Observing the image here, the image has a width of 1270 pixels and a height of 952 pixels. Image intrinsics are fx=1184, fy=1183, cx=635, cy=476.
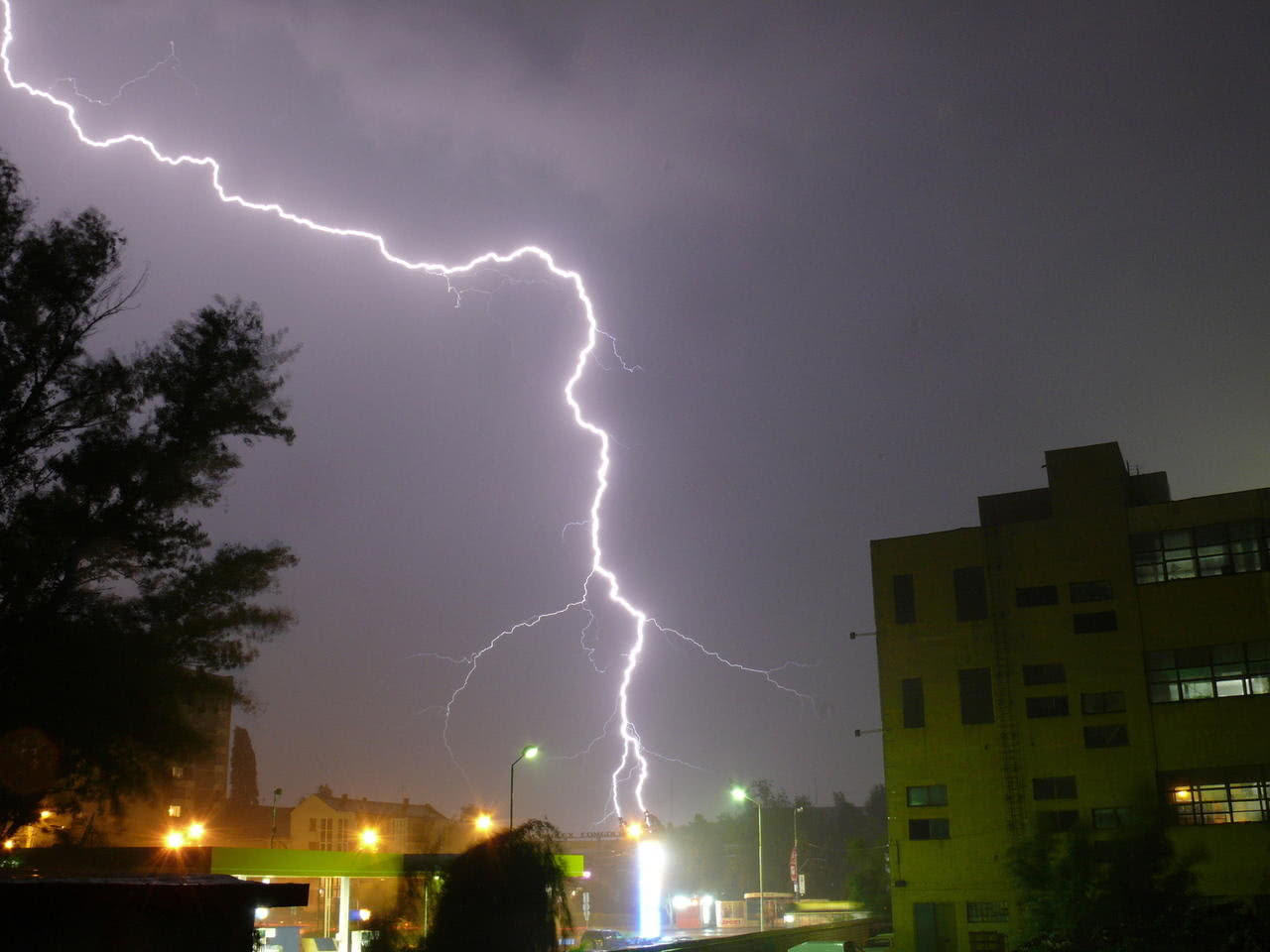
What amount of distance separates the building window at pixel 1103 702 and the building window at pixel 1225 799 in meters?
2.89

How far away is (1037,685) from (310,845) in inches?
2166

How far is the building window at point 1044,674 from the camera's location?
127 ft

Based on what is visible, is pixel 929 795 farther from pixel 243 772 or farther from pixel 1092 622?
pixel 243 772

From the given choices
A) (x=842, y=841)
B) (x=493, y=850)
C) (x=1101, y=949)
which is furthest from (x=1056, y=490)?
(x=842, y=841)

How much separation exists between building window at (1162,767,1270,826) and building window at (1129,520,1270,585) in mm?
6075

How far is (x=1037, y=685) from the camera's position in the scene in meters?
38.9

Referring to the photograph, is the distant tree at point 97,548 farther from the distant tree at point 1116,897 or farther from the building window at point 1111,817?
the building window at point 1111,817

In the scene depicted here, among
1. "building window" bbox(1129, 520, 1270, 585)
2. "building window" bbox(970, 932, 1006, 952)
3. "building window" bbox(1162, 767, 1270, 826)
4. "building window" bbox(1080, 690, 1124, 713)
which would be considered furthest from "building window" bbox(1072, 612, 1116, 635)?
"building window" bbox(970, 932, 1006, 952)

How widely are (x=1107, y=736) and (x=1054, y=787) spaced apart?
7.79 feet

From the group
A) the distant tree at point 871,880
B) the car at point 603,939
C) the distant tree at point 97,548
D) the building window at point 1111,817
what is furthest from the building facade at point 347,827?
the distant tree at point 97,548

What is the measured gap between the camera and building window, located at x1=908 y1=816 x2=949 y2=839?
129 feet

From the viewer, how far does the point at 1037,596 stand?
39.5 metres

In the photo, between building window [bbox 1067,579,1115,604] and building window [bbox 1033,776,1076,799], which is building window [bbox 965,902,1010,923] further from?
building window [bbox 1067,579,1115,604]

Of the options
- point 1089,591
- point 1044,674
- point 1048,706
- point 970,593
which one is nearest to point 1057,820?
point 1048,706
